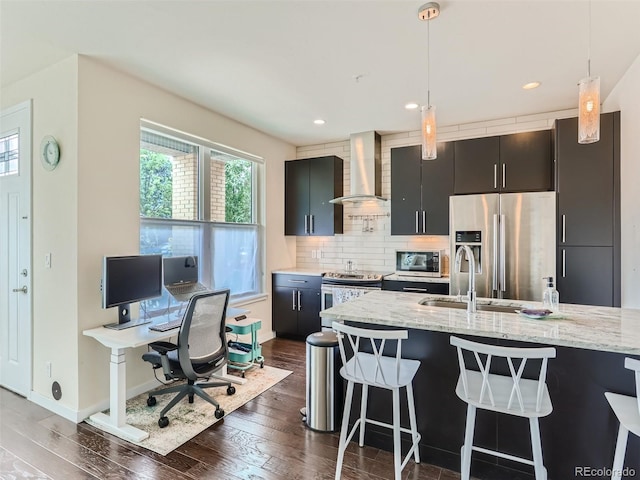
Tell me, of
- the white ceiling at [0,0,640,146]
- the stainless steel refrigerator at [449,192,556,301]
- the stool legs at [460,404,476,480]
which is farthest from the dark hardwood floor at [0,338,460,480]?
the white ceiling at [0,0,640,146]

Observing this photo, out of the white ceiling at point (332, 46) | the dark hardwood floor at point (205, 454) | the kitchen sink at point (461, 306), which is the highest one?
the white ceiling at point (332, 46)

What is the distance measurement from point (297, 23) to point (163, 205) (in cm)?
211

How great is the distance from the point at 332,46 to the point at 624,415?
2.67 meters

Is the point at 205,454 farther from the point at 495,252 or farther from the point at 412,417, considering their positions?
the point at 495,252

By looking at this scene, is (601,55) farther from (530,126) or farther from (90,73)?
(90,73)

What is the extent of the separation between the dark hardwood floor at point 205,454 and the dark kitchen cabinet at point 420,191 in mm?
2625

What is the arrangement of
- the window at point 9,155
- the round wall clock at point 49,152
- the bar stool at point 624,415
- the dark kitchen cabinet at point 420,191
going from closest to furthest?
the bar stool at point 624,415, the round wall clock at point 49,152, the window at point 9,155, the dark kitchen cabinet at point 420,191

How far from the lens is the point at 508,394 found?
1663 millimetres

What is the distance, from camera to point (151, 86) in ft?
10.2

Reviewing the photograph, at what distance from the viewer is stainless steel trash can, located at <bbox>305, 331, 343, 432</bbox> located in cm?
247

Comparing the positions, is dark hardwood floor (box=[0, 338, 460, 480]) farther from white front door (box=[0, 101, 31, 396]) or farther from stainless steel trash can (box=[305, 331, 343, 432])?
white front door (box=[0, 101, 31, 396])

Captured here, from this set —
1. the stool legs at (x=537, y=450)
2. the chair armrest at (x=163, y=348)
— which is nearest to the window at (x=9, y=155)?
the chair armrest at (x=163, y=348)

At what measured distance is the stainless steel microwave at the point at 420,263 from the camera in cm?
423

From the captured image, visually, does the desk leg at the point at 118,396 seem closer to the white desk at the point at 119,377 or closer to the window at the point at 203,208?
the white desk at the point at 119,377
